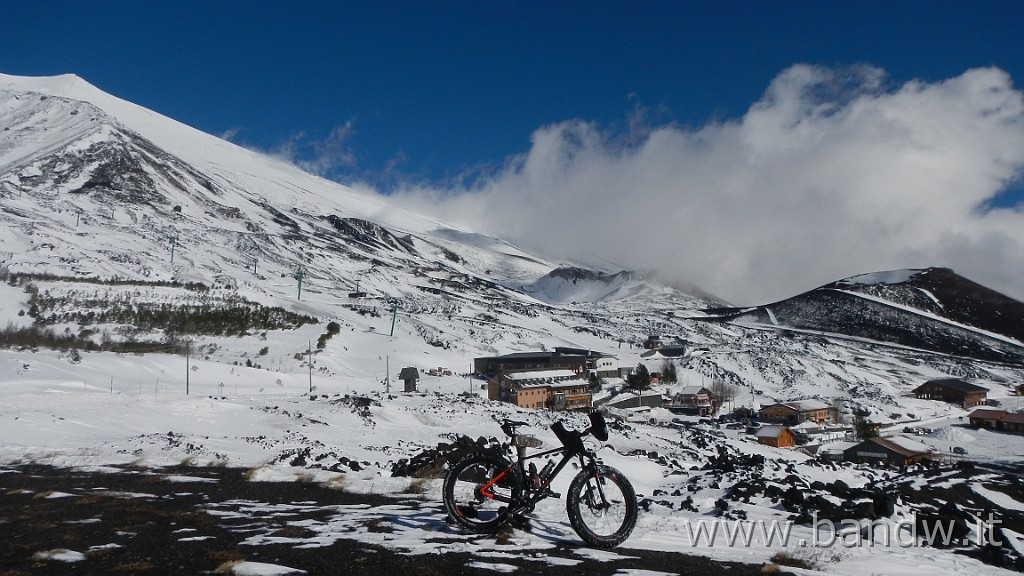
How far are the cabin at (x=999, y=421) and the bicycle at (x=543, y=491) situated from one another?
79.3 meters

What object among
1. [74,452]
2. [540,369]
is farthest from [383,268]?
[74,452]

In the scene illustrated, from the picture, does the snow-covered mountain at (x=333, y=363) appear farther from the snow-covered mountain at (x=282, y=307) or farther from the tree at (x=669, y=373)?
the tree at (x=669, y=373)

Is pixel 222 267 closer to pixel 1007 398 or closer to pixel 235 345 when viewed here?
pixel 235 345

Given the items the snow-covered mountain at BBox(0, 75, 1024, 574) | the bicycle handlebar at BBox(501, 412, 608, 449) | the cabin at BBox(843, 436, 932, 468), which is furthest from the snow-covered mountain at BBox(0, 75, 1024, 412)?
the bicycle handlebar at BBox(501, 412, 608, 449)

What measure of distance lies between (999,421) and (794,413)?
74.1 ft

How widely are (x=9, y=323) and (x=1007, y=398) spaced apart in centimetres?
14082

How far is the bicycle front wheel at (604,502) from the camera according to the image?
287 inches

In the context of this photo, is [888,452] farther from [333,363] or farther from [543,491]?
Answer: [333,363]

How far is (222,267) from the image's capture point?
116 m

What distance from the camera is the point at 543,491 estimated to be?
25.2 feet

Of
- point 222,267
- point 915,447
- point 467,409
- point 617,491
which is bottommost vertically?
point 915,447

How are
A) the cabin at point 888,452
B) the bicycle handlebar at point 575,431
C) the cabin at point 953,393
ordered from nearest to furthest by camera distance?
the bicycle handlebar at point 575,431 < the cabin at point 888,452 < the cabin at point 953,393

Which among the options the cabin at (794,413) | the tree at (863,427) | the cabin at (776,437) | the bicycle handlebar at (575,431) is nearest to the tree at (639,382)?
the cabin at (794,413)

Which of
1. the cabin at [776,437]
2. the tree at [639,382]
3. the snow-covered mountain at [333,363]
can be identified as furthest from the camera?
the tree at [639,382]
